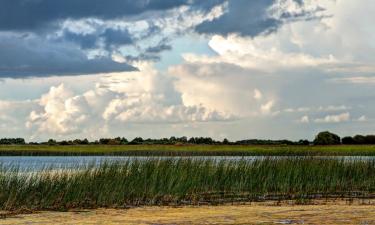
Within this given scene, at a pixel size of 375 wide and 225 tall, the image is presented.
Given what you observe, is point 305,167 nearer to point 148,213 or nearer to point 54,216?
point 148,213

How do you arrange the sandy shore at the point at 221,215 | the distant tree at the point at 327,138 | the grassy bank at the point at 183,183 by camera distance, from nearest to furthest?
the sandy shore at the point at 221,215, the grassy bank at the point at 183,183, the distant tree at the point at 327,138

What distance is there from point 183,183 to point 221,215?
167 inches

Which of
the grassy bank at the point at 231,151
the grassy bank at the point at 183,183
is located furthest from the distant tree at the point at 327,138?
the grassy bank at the point at 183,183

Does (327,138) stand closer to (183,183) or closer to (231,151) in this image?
(231,151)

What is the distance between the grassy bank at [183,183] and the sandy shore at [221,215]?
1.24 meters

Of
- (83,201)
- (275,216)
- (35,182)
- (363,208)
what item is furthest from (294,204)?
(35,182)

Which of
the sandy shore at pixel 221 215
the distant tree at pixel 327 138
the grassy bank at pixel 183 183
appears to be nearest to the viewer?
the sandy shore at pixel 221 215

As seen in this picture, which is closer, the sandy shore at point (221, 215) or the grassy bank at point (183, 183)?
the sandy shore at point (221, 215)

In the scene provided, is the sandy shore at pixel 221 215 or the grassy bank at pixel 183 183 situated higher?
the grassy bank at pixel 183 183

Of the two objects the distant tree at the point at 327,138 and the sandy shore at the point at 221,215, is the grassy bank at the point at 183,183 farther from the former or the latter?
the distant tree at the point at 327,138

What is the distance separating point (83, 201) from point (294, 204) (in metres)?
5.18

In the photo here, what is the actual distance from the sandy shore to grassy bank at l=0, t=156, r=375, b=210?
4.06 ft

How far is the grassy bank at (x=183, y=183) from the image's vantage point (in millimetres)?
18125

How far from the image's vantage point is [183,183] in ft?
66.1
